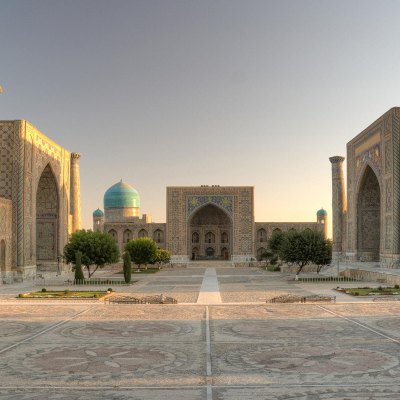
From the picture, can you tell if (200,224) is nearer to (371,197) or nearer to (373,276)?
(371,197)

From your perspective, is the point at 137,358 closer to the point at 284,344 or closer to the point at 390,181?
the point at 284,344

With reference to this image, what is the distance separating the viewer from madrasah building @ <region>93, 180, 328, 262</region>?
43594 millimetres

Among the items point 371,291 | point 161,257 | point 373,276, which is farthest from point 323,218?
point 371,291

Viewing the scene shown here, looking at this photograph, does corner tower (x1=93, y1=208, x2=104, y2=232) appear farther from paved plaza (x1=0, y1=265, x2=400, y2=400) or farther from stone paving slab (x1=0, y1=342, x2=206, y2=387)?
stone paving slab (x1=0, y1=342, x2=206, y2=387)

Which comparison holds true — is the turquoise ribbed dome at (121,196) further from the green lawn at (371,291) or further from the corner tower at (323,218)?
the green lawn at (371,291)

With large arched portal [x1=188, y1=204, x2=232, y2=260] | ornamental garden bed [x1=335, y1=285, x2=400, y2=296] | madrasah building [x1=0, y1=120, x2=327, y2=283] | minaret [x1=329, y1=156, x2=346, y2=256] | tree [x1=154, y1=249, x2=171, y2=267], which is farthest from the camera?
large arched portal [x1=188, y1=204, x2=232, y2=260]

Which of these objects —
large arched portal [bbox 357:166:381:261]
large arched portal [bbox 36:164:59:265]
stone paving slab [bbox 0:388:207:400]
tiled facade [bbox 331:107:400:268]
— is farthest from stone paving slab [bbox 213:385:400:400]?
large arched portal [bbox 357:166:381:261]

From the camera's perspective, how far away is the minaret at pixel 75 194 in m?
32.0

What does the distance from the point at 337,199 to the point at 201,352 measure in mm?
28341

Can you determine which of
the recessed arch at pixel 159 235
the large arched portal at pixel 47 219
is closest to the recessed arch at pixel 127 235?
the recessed arch at pixel 159 235

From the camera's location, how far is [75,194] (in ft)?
107

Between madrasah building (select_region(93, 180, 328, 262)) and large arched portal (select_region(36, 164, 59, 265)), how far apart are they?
16.7 metres

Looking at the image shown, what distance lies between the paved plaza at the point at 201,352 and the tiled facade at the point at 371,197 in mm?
11620

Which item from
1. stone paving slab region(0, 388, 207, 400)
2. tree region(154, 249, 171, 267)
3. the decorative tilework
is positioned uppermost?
the decorative tilework
